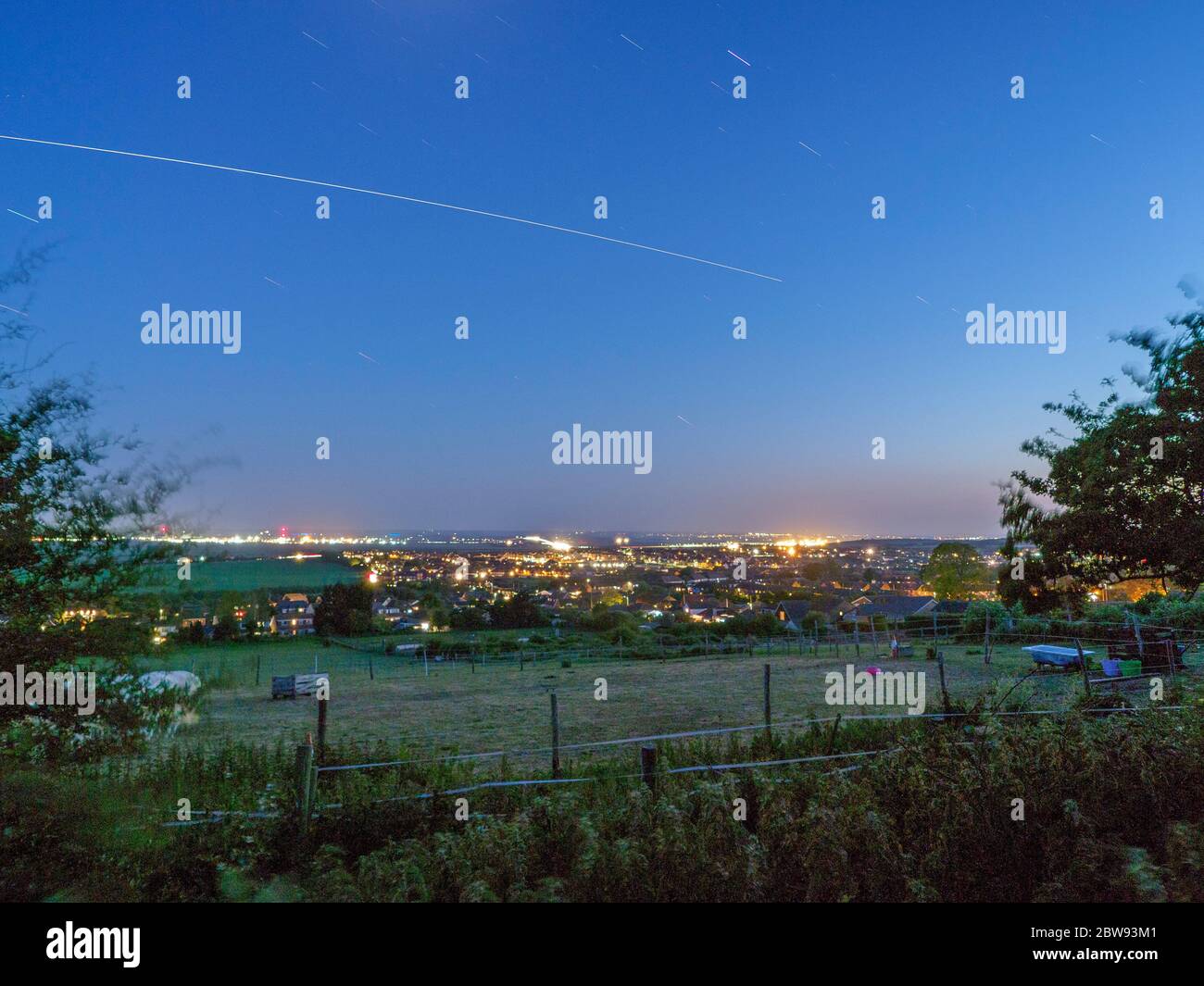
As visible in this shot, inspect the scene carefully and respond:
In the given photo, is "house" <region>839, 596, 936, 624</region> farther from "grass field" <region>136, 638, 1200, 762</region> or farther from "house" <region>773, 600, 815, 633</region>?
"grass field" <region>136, 638, 1200, 762</region>

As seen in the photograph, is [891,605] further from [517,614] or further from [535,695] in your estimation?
[535,695]

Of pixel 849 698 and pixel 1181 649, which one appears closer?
pixel 1181 649

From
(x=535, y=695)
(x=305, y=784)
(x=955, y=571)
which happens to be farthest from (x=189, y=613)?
(x=955, y=571)
